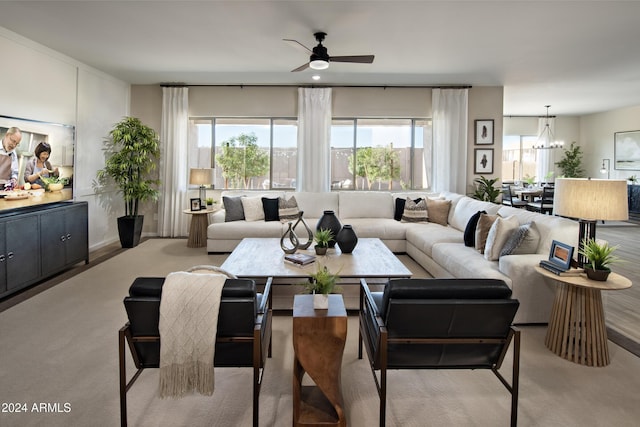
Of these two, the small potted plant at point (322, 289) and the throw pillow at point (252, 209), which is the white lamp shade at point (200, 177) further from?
the small potted plant at point (322, 289)

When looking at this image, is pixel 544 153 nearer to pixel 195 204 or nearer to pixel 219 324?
pixel 195 204

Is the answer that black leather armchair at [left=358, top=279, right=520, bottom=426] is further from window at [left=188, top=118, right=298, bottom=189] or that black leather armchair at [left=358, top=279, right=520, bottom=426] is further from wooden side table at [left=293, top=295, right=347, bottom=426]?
window at [left=188, top=118, right=298, bottom=189]

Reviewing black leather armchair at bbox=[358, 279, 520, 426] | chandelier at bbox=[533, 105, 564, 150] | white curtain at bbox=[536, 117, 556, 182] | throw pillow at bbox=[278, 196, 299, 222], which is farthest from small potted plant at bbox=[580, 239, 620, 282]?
white curtain at bbox=[536, 117, 556, 182]

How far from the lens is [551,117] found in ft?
35.7

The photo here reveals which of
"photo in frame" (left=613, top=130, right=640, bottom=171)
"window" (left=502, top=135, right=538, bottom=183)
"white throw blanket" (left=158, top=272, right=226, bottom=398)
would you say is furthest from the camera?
"window" (left=502, top=135, right=538, bottom=183)

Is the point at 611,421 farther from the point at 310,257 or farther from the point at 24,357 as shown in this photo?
the point at 24,357

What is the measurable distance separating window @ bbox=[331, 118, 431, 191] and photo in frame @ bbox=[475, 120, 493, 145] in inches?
33.6

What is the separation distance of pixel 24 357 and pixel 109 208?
4.20m

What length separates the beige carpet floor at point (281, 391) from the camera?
203 centimetres

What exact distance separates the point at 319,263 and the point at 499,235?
5.64ft

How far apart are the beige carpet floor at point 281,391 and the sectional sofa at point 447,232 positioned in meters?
0.44

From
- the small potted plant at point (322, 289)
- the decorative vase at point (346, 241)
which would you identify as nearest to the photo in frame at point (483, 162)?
the decorative vase at point (346, 241)

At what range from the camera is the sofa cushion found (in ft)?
21.0

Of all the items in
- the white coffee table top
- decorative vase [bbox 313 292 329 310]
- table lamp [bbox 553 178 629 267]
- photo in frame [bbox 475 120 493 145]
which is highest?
photo in frame [bbox 475 120 493 145]
